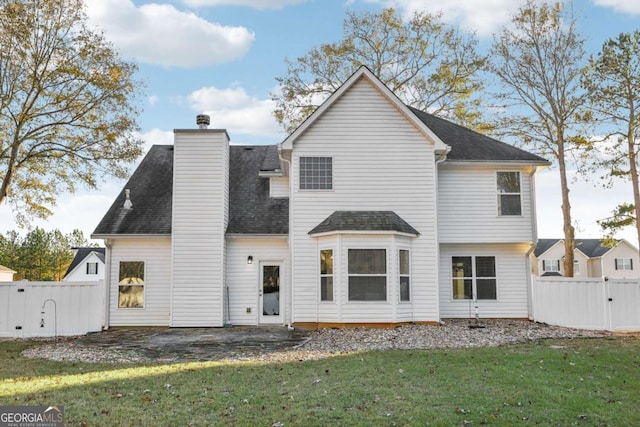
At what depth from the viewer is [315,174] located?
51.6 ft

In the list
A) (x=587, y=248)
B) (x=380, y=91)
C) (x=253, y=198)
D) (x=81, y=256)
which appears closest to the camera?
(x=380, y=91)

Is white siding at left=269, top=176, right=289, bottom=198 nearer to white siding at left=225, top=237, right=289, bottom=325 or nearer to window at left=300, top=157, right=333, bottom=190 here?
white siding at left=225, top=237, right=289, bottom=325

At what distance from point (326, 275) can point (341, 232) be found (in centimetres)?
148

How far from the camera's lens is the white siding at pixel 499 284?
16.8m

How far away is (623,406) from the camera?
6219 mm

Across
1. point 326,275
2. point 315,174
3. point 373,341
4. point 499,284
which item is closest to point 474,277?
point 499,284

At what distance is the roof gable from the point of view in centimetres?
1552

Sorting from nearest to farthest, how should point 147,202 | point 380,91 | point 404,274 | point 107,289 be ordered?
point 404,274, point 380,91, point 107,289, point 147,202

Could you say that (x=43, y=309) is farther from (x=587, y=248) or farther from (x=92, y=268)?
(x=587, y=248)

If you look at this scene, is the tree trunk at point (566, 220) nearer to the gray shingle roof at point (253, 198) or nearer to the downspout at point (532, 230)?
the downspout at point (532, 230)

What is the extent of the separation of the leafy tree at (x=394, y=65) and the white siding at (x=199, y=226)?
1191 cm

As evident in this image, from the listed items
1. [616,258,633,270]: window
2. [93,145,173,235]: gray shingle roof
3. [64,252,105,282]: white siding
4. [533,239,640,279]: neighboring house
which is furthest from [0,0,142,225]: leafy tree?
[616,258,633,270]: window

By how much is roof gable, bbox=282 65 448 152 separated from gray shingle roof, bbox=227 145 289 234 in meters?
2.83

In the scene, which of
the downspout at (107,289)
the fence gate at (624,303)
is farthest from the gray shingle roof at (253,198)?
the fence gate at (624,303)
